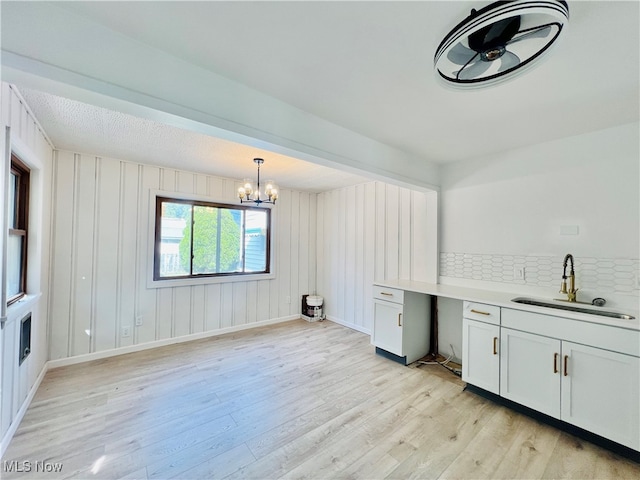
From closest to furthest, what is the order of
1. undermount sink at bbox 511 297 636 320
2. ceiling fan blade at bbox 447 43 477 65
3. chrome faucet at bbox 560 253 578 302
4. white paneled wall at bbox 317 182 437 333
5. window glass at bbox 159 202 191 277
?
ceiling fan blade at bbox 447 43 477 65 → undermount sink at bbox 511 297 636 320 → chrome faucet at bbox 560 253 578 302 → white paneled wall at bbox 317 182 437 333 → window glass at bbox 159 202 191 277

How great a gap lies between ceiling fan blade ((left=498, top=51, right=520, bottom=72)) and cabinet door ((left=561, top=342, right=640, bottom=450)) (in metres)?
1.92

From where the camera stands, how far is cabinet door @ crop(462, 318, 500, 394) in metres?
2.32

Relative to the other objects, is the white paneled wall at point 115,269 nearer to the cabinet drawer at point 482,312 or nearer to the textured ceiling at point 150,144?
the textured ceiling at point 150,144

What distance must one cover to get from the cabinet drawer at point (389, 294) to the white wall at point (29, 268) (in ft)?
10.4

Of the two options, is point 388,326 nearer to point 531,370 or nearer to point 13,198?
point 531,370

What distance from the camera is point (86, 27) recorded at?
1.22 metres

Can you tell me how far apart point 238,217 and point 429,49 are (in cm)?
361

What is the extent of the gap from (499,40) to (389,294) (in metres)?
2.52

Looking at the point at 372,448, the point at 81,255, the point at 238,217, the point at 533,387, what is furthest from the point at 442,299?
the point at 81,255

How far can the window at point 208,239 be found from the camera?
12.2ft

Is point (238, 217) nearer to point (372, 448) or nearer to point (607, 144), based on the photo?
point (372, 448)

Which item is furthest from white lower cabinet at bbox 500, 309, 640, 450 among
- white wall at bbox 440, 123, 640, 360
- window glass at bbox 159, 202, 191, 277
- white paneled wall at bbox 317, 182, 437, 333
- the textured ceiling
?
window glass at bbox 159, 202, 191, 277

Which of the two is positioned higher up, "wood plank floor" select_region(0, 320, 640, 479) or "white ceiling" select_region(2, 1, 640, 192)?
"white ceiling" select_region(2, 1, 640, 192)

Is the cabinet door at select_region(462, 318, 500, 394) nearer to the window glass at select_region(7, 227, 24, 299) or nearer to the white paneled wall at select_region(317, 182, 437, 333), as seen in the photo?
A: the white paneled wall at select_region(317, 182, 437, 333)
